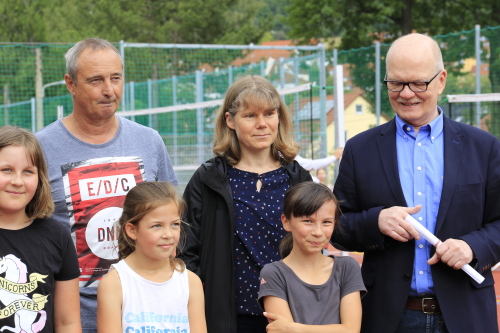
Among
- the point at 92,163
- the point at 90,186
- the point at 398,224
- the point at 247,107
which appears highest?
the point at 247,107

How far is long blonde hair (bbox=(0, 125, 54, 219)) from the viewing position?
323 cm

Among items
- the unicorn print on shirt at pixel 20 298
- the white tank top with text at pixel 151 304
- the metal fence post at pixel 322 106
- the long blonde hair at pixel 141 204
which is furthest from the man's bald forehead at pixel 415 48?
the metal fence post at pixel 322 106

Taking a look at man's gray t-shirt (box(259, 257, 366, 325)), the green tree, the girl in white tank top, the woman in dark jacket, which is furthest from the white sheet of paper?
the green tree

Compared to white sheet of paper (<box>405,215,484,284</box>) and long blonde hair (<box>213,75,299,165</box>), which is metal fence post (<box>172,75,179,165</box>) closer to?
long blonde hair (<box>213,75,299,165</box>)

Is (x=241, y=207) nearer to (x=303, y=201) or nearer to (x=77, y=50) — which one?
(x=303, y=201)

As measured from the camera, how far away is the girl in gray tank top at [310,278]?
11.2 ft

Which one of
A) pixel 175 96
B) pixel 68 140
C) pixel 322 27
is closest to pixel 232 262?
pixel 68 140

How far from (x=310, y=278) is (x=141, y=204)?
87 centimetres

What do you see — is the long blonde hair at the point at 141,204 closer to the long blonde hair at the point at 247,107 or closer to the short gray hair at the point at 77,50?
the long blonde hair at the point at 247,107

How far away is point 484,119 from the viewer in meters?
13.1

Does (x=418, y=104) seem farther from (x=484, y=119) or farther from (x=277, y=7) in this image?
(x=277, y=7)

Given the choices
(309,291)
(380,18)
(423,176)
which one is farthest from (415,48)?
(380,18)

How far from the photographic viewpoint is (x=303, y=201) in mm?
3535

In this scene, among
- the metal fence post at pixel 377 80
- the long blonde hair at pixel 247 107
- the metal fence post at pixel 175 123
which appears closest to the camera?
the long blonde hair at pixel 247 107
